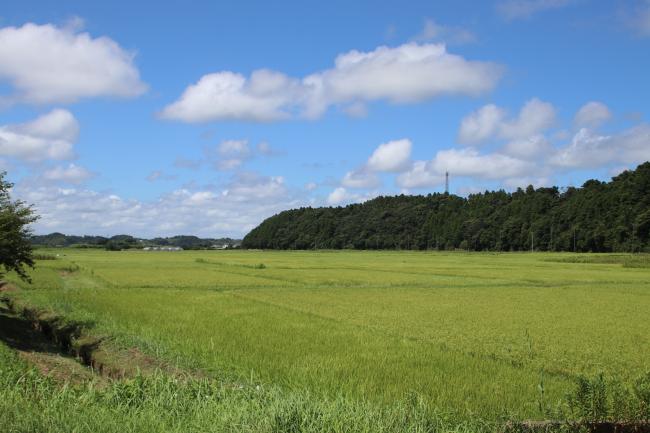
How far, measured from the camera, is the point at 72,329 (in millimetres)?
14695

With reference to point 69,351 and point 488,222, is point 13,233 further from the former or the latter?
point 488,222

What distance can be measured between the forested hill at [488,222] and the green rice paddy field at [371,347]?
56.8 m

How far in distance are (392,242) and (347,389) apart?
11884cm

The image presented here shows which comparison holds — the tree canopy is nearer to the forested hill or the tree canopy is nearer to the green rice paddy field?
the green rice paddy field

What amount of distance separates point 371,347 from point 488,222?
97.5 m

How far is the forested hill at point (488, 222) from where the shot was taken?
3017 inches

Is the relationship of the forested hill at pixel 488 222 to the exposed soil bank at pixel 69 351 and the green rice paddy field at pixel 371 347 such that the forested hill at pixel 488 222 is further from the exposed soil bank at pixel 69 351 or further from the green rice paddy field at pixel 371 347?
the exposed soil bank at pixel 69 351

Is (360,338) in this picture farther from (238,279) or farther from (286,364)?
(238,279)

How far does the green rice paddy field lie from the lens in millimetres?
5488

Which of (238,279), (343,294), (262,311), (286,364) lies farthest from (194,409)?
(238,279)

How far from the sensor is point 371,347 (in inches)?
441

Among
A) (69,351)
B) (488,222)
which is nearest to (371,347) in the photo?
(69,351)

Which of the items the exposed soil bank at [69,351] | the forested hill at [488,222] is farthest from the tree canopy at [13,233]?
the forested hill at [488,222]

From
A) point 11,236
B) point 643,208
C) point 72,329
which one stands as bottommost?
point 72,329
